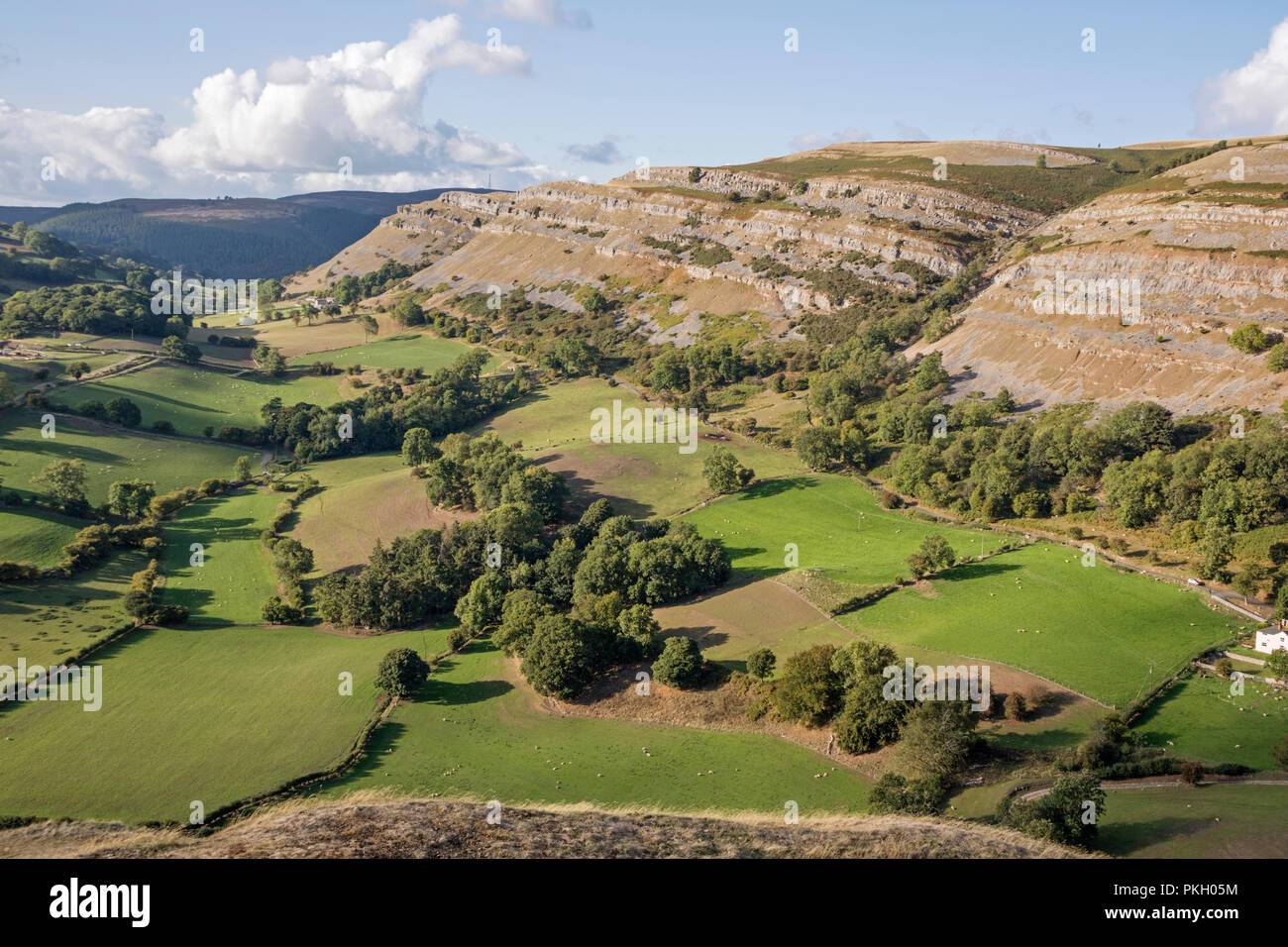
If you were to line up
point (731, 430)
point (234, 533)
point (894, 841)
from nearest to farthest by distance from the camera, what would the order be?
point (894, 841) → point (234, 533) → point (731, 430)

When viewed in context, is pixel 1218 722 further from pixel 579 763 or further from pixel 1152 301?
pixel 1152 301

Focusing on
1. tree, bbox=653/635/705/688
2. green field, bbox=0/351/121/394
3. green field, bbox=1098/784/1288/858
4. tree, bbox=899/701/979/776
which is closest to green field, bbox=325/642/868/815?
tree, bbox=899/701/979/776

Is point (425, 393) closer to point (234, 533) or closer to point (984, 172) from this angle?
point (234, 533)

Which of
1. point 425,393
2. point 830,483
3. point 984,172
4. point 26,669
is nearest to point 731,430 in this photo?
point 830,483

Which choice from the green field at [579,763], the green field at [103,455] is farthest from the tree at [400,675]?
the green field at [103,455]

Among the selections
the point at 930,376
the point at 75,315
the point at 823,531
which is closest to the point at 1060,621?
the point at 823,531

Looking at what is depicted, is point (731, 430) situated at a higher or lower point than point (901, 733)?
higher
